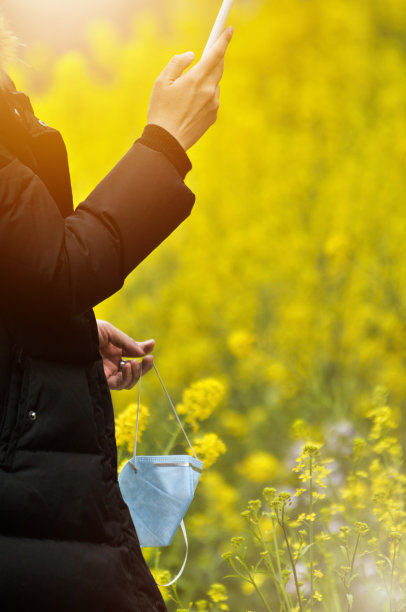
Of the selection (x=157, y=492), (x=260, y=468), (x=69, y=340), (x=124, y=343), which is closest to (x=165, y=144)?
(x=69, y=340)

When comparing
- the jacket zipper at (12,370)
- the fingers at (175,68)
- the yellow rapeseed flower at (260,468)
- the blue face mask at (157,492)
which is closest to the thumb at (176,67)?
the fingers at (175,68)

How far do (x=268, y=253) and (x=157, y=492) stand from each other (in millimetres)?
2799

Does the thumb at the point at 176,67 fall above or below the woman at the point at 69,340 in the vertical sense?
above

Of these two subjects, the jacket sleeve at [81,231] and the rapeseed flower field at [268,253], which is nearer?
the jacket sleeve at [81,231]

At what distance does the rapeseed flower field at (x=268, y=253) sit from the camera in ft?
9.52

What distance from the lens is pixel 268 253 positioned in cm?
→ 405

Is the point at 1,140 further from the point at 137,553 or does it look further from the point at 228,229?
the point at 228,229

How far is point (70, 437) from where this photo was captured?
0.99 m

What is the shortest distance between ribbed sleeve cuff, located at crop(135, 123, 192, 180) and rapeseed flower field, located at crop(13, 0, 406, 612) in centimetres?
111

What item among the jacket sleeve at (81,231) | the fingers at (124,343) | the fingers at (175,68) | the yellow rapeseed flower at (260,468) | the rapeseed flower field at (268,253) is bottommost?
the yellow rapeseed flower at (260,468)

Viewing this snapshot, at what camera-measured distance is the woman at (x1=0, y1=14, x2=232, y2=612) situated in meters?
0.94

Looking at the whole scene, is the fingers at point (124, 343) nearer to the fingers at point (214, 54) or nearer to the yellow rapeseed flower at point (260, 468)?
the fingers at point (214, 54)

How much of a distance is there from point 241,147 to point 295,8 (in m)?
0.98

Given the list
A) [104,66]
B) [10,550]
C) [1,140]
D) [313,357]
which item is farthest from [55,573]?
[104,66]
